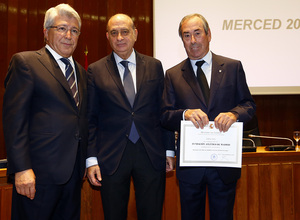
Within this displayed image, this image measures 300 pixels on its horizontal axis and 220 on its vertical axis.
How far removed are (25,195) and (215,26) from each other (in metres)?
3.17

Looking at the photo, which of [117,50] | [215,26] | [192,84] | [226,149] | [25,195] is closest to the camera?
[25,195]

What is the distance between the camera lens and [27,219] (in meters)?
1.59

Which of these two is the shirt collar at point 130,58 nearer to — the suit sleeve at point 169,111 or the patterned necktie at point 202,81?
the suit sleeve at point 169,111

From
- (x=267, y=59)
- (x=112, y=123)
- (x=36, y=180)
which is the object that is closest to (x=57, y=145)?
(x=36, y=180)

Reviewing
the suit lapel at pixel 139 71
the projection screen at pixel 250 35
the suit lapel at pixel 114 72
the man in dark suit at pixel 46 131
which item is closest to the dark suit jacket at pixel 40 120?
the man in dark suit at pixel 46 131

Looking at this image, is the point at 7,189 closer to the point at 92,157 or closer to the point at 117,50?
the point at 92,157

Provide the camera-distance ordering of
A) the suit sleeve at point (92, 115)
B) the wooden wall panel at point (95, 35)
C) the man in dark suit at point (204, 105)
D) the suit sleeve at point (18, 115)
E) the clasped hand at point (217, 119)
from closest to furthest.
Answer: the suit sleeve at point (18, 115), the clasped hand at point (217, 119), the man in dark suit at point (204, 105), the suit sleeve at point (92, 115), the wooden wall panel at point (95, 35)

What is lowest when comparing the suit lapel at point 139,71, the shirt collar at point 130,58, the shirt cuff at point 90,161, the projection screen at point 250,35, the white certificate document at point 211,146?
the shirt cuff at point 90,161

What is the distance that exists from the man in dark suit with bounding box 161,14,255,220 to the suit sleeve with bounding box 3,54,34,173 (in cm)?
76

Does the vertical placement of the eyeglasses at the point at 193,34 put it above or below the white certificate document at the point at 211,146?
above

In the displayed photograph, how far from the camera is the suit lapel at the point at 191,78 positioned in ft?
5.91

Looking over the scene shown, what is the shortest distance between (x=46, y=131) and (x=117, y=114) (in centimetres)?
42

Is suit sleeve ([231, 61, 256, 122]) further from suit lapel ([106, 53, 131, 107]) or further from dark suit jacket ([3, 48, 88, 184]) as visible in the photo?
dark suit jacket ([3, 48, 88, 184])

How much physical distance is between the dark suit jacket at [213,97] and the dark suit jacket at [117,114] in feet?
0.33
